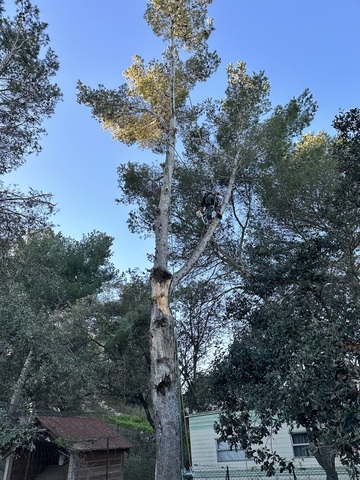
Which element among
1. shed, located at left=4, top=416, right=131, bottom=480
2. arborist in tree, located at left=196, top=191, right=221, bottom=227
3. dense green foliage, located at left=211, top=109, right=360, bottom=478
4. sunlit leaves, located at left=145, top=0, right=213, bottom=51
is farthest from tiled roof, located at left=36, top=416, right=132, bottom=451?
sunlit leaves, located at left=145, top=0, right=213, bottom=51

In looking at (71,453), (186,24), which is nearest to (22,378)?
(71,453)

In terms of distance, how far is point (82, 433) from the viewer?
8.88 m

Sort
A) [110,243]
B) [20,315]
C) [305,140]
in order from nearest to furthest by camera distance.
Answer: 1. [20,315]
2. [305,140]
3. [110,243]

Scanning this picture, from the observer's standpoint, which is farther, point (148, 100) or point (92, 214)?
point (92, 214)

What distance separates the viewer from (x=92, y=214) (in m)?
11.4

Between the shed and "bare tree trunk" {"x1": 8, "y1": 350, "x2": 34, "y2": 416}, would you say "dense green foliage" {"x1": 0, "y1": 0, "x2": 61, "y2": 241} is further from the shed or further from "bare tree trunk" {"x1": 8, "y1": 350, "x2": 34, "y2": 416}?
the shed

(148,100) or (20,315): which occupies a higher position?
(148,100)

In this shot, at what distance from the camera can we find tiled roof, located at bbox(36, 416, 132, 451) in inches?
320

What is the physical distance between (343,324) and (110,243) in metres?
14.8

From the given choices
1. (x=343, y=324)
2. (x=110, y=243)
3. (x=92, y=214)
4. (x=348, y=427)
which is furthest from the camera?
(x=110, y=243)

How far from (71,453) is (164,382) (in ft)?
16.7

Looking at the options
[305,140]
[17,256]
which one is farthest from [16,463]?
[305,140]

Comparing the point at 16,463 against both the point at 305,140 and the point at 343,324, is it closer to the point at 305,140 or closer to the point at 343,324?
the point at 343,324

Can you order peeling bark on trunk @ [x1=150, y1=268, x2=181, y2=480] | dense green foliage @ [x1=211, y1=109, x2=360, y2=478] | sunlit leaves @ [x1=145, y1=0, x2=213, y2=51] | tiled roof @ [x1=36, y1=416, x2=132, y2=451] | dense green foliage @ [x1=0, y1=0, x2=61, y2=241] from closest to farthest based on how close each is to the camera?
dense green foliage @ [x1=211, y1=109, x2=360, y2=478] < peeling bark on trunk @ [x1=150, y1=268, x2=181, y2=480] < dense green foliage @ [x1=0, y1=0, x2=61, y2=241] < sunlit leaves @ [x1=145, y1=0, x2=213, y2=51] < tiled roof @ [x1=36, y1=416, x2=132, y2=451]
